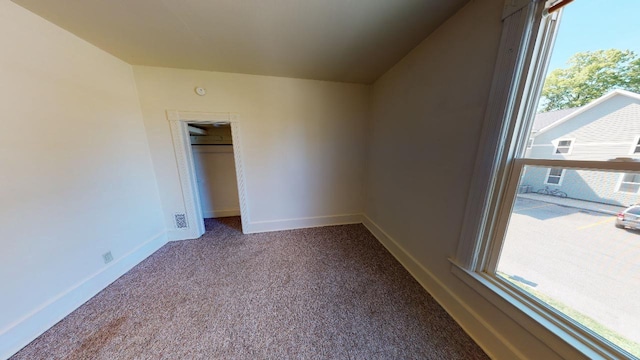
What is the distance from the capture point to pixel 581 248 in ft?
3.04

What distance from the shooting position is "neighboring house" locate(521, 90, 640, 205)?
762 mm

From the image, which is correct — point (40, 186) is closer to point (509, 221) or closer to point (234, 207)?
point (234, 207)

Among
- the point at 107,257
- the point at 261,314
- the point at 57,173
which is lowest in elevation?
the point at 261,314

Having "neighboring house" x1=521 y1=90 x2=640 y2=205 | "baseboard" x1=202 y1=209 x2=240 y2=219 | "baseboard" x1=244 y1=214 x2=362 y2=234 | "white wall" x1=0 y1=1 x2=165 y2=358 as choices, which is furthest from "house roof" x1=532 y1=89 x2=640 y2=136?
"baseboard" x1=202 y1=209 x2=240 y2=219

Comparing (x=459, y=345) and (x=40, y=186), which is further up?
(x=40, y=186)

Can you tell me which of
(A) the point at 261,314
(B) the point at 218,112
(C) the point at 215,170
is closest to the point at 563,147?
(A) the point at 261,314

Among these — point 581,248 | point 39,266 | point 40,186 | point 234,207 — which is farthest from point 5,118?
point 581,248

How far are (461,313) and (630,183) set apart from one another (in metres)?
1.20

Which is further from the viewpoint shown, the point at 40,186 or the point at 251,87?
the point at 251,87

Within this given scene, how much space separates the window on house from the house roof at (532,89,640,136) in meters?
0.10

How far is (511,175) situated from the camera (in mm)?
1142

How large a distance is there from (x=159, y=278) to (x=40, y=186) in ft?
3.90

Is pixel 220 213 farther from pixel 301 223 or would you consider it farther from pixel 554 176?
pixel 554 176

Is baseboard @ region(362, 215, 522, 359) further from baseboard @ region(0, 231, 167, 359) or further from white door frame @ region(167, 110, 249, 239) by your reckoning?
baseboard @ region(0, 231, 167, 359)
